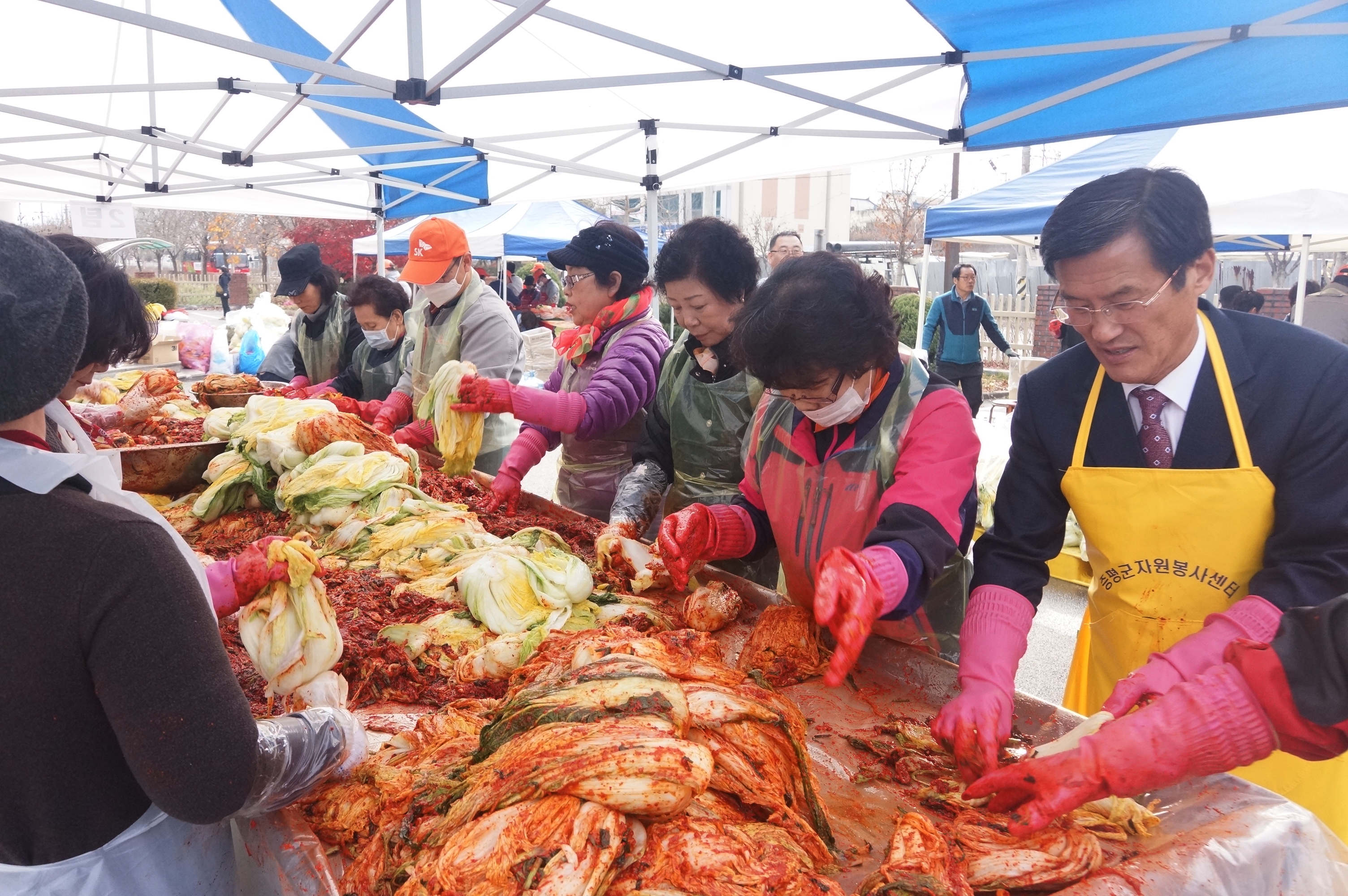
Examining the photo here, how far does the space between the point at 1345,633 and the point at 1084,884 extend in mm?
600

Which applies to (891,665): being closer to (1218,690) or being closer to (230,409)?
(1218,690)

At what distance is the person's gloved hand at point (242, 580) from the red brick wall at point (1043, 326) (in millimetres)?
18719

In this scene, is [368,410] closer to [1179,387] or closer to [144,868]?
[144,868]

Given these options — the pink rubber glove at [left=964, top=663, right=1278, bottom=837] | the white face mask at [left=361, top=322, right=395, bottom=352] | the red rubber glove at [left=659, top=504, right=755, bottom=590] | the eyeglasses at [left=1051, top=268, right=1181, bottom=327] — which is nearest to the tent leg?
the white face mask at [left=361, top=322, right=395, bottom=352]

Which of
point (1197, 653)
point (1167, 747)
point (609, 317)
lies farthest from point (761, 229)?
point (1167, 747)

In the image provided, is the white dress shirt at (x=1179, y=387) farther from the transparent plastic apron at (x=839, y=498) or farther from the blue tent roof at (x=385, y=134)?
the blue tent roof at (x=385, y=134)

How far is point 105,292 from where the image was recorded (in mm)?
2068

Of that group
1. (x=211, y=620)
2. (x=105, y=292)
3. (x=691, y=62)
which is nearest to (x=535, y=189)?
(x=691, y=62)

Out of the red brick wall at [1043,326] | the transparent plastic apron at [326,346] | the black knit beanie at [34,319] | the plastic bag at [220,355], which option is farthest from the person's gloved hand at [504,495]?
the red brick wall at [1043,326]

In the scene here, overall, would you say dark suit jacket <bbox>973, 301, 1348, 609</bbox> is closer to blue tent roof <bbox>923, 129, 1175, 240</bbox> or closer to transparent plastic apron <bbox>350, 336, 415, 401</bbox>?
transparent plastic apron <bbox>350, 336, 415, 401</bbox>

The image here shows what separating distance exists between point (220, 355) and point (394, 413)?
30.9ft

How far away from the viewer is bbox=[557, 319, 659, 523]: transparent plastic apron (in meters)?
4.19

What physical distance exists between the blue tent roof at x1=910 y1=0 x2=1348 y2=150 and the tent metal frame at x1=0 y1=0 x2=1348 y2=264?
1.1 inches

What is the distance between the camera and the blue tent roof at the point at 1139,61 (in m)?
3.46
